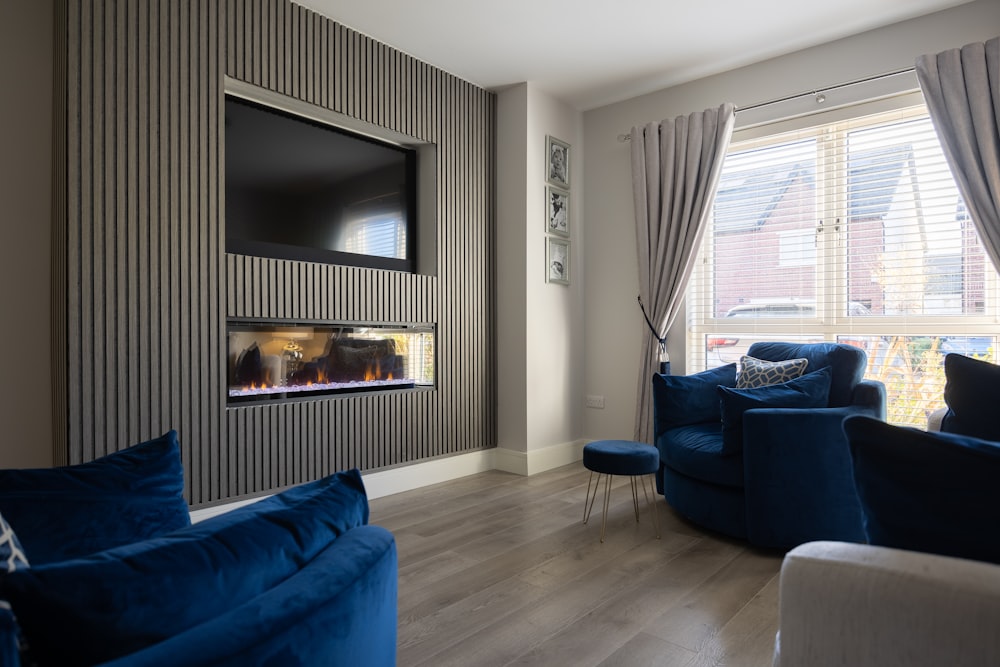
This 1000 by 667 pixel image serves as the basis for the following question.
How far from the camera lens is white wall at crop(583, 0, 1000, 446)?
165 inches

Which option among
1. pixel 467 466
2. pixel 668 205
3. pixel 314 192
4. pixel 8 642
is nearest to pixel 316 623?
pixel 8 642

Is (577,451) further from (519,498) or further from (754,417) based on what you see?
(754,417)

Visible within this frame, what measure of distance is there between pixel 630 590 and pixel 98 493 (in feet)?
6.52

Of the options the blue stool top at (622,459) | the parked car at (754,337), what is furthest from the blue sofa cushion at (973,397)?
the parked car at (754,337)

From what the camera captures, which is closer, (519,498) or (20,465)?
(20,465)

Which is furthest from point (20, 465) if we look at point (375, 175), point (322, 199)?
point (375, 175)

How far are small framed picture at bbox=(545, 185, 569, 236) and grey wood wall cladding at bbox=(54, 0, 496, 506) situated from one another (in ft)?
3.73

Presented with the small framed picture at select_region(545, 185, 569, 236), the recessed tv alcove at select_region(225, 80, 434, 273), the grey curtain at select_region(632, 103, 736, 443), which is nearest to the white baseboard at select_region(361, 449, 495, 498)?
the grey curtain at select_region(632, 103, 736, 443)

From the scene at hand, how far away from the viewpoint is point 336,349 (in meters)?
3.74

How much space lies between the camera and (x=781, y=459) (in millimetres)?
2764

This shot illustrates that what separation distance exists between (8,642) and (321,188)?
345 cm

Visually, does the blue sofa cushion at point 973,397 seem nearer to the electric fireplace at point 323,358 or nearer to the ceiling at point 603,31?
the ceiling at point 603,31

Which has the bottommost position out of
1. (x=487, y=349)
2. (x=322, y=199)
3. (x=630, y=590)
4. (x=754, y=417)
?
(x=630, y=590)

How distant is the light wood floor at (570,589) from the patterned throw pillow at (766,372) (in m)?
0.89
